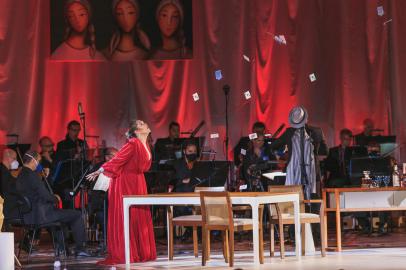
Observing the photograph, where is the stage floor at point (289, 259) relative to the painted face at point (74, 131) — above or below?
below

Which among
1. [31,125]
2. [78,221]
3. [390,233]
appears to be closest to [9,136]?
[31,125]

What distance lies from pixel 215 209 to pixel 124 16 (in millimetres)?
6767

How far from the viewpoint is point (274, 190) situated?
1060 cm

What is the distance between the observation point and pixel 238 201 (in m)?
9.46

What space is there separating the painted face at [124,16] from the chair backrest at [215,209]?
6634 millimetres

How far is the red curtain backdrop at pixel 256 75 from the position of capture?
15.7 metres

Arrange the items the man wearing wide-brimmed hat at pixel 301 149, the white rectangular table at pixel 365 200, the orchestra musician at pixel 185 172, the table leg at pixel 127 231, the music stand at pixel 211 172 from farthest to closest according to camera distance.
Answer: the orchestra musician at pixel 185 172 → the music stand at pixel 211 172 → the man wearing wide-brimmed hat at pixel 301 149 → the white rectangular table at pixel 365 200 → the table leg at pixel 127 231

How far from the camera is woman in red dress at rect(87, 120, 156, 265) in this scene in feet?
34.9

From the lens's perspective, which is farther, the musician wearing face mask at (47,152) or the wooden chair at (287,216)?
A: the musician wearing face mask at (47,152)

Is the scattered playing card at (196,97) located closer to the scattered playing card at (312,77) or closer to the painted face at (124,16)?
the painted face at (124,16)

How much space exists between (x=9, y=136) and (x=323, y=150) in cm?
555

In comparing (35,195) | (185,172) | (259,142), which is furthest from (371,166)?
(35,195)

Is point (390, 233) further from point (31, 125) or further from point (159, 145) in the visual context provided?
point (31, 125)

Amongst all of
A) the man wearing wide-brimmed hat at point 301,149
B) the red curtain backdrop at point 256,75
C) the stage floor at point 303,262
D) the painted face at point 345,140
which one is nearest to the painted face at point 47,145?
the red curtain backdrop at point 256,75
